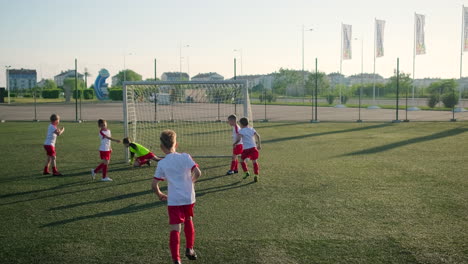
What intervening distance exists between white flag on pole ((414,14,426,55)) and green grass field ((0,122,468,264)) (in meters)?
27.7

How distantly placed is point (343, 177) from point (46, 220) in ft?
21.6

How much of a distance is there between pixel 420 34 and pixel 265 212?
36.2 meters

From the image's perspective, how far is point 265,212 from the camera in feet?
23.5

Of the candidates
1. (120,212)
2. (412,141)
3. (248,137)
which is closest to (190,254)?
(120,212)

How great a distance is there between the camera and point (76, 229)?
632cm

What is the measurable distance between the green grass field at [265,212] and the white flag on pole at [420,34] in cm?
2766

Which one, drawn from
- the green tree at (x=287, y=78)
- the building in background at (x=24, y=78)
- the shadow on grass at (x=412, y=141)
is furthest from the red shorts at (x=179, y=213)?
the building in background at (x=24, y=78)

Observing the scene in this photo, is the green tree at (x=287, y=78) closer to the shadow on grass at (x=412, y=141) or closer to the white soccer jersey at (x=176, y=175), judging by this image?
the shadow on grass at (x=412, y=141)

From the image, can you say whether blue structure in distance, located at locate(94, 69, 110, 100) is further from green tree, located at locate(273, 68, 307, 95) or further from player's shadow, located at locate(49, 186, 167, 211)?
player's shadow, located at locate(49, 186, 167, 211)

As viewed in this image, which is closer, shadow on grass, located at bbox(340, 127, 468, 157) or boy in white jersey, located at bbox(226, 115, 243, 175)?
boy in white jersey, located at bbox(226, 115, 243, 175)

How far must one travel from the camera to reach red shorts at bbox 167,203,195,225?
4.82 meters

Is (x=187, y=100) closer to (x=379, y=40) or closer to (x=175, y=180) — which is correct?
(x=175, y=180)

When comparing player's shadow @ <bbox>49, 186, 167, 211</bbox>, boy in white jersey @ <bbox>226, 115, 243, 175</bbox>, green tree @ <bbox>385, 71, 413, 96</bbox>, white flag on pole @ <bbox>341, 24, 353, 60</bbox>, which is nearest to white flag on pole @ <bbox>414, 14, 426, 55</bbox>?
white flag on pole @ <bbox>341, 24, 353, 60</bbox>

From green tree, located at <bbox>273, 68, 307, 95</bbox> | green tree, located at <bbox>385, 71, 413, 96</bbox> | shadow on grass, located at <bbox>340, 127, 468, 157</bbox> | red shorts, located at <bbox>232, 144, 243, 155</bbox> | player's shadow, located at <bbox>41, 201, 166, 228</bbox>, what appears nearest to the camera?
player's shadow, located at <bbox>41, 201, 166, 228</bbox>
